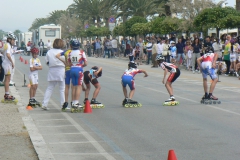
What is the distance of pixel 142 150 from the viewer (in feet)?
33.5

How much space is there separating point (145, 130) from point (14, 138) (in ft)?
8.62

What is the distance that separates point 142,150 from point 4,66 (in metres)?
8.13

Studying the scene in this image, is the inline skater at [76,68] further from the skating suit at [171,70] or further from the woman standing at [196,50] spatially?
the woman standing at [196,50]

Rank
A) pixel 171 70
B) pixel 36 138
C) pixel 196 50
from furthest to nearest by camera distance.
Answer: pixel 196 50, pixel 171 70, pixel 36 138

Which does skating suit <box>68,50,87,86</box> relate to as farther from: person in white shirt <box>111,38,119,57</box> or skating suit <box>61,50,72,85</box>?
person in white shirt <box>111,38,119,57</box>

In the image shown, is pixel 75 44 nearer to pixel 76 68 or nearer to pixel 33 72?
pixel 76 68

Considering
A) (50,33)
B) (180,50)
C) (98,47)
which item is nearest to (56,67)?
(180,50)

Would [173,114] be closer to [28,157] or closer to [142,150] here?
[142,150]

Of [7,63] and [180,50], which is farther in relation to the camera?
[180,50]

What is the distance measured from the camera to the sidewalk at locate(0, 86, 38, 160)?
9650mm

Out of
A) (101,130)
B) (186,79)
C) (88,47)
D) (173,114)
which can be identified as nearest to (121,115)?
(173,114)

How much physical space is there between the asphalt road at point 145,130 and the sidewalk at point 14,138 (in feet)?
1.23

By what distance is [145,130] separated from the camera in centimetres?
1246

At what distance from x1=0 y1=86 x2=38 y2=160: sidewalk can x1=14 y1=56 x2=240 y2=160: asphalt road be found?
0.38m
